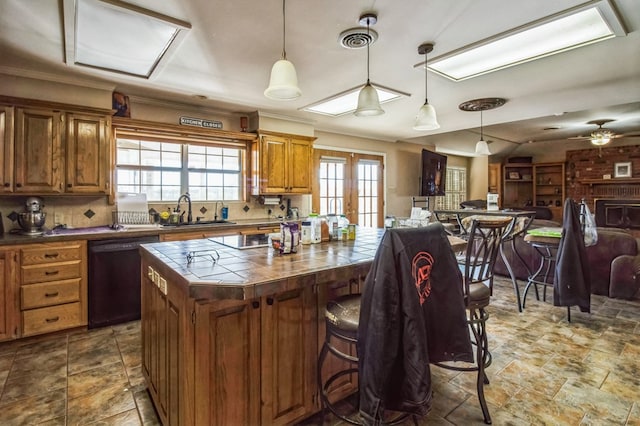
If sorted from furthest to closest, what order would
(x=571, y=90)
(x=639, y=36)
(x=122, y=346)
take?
1. (x=571, y=90)
2. (x=122, y=346)
3. (x=639, y=36)

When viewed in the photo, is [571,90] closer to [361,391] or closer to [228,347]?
[361,391]

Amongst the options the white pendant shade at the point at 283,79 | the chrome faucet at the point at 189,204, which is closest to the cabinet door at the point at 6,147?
the chrome faucet at the point at 189,204

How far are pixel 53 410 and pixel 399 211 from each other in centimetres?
651

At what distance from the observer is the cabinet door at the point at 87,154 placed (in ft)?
10.9

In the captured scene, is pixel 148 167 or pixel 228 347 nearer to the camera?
pixel 228 347

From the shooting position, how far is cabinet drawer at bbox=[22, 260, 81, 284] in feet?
9.50

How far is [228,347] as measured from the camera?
148 centimetres

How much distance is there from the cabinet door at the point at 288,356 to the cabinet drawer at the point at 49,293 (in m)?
2.56

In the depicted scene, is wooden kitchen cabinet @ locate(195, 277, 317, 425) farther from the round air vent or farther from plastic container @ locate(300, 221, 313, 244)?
the round air vent

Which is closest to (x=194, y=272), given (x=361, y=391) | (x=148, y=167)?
(x=361, y=391)

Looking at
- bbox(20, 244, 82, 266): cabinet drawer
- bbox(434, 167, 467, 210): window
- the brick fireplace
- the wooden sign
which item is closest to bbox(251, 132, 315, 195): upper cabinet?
the wooden sign

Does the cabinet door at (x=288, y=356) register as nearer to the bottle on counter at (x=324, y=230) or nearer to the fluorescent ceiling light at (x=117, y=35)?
the bottle on counter at (x=324, y=230)

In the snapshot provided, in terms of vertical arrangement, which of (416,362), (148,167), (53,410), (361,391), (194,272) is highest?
(148,167)

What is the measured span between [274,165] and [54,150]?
2.50 m
